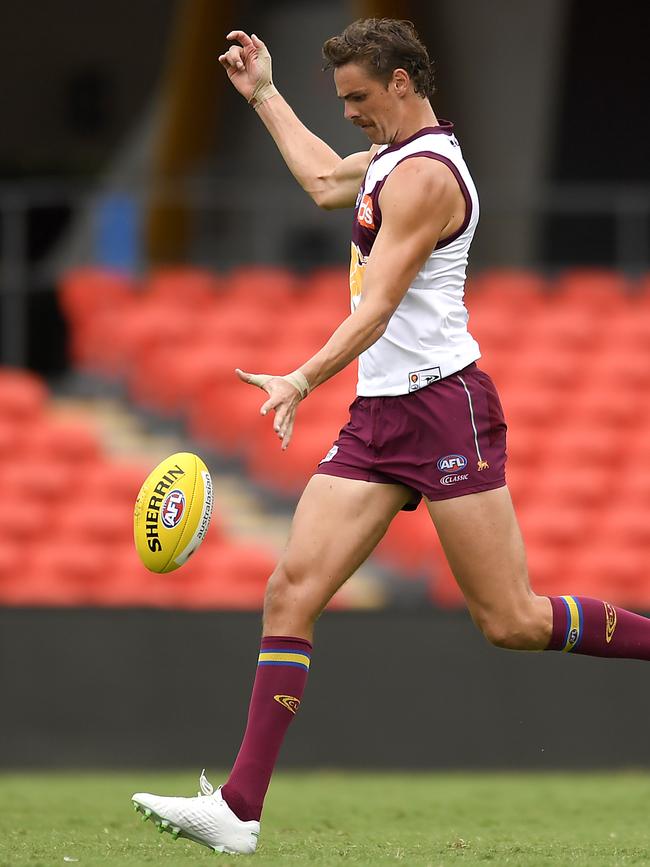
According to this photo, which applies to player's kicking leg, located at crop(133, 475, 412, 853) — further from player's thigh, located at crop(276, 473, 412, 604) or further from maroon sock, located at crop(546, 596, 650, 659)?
maroon sock, located at crop(546, 596, 650, 659)

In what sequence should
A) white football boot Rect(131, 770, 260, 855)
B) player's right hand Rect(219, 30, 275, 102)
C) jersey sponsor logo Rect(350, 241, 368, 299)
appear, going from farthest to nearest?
player's right hand Rect(219, 30, 275, 102) < jersey sponsor logo Rect(350, 241, 368, 299) < white football boot Rect(131, 770, 260, 855)

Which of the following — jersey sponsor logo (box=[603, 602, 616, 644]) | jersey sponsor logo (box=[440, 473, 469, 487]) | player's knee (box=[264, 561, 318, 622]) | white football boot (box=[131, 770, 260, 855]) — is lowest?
white football boot (box=[131, 770, 260, 855])

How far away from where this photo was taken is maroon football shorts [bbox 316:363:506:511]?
4590 mm

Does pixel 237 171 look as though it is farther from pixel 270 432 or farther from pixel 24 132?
pixel 270 432

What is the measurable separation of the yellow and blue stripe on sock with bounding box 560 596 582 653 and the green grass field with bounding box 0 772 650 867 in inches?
22.9

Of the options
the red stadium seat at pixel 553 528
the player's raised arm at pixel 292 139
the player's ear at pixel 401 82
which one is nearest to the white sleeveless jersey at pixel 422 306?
the player's ear at pixel 401 82

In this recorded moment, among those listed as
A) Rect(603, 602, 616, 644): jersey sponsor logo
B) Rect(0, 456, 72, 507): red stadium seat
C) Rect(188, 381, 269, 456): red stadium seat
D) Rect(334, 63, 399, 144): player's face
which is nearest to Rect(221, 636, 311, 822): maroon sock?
Rect(603, 602, 616, 644): jersey sponsor logo

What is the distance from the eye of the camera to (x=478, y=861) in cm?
446

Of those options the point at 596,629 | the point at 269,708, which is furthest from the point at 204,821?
the point at 596,629

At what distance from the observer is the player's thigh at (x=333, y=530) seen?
451cm

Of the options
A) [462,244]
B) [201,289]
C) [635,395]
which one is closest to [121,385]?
[201,289]

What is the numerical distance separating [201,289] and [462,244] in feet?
26.5

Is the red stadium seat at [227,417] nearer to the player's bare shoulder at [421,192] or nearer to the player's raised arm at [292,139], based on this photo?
the player's raised arm at [292,139]

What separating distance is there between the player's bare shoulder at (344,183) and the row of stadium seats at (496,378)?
4.23 metres
